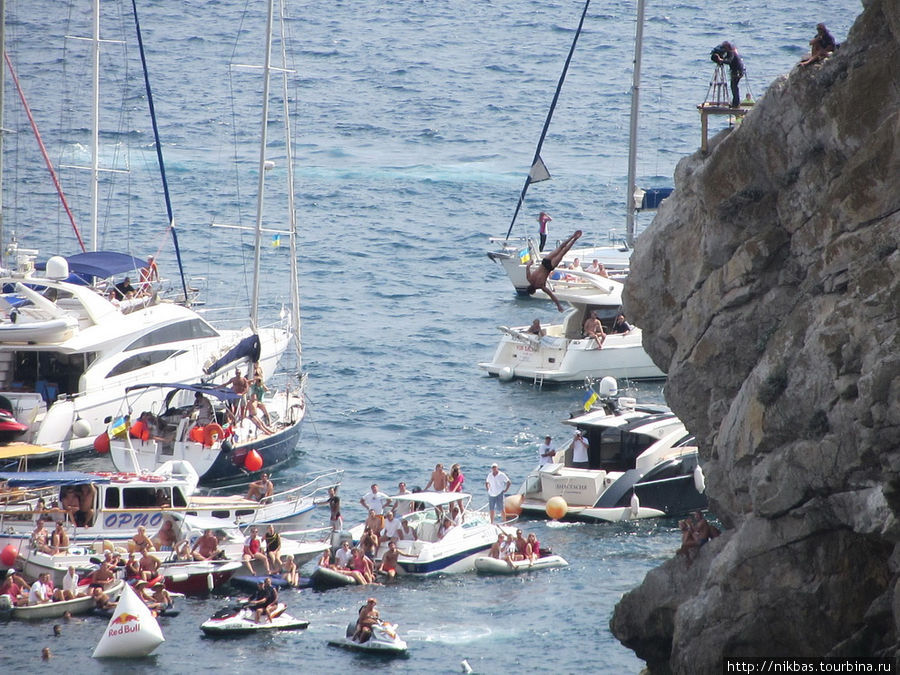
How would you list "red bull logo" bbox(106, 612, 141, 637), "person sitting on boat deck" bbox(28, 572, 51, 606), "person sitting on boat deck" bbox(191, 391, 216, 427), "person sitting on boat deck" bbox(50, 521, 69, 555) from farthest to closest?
"person sitting on boat deck" bbox(191, 391, 216, 427)
"person sitting on boat deck" bbox(50, 521, 69, 555)
"person sitting on boat deck" bbox(28, 572, 51, 606)
"red bull logo" bbox(106, 612, 141, 637)

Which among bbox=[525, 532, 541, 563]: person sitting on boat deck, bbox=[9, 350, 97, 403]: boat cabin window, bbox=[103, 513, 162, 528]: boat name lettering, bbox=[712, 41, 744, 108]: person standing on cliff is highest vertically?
bbox=[712, 41, 744, 108]: person standing on cliff

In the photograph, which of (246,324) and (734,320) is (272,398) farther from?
(734,320)

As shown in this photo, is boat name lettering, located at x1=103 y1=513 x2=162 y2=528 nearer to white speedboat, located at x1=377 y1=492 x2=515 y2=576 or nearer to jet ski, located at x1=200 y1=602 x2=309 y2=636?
jet ski, located at x1=200 y1=602 x2=309 y2=636

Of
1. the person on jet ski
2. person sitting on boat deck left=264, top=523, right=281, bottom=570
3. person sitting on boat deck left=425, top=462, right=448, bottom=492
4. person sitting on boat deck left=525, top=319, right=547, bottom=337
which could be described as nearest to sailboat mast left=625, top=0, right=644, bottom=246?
person sitting on boat deck left=525, top=319, right=547, bottom=337

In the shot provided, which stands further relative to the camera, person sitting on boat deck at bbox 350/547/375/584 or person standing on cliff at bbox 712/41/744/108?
person sitting on boat deck at bbox 350/547/375/584

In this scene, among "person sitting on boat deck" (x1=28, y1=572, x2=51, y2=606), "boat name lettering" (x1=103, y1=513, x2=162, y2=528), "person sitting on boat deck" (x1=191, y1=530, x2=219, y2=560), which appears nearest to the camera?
"person sitting on boat deck" (x1=28, y1=572, x2=51, y2=606)

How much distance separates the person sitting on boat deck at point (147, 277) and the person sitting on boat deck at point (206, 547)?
14404 millimetres

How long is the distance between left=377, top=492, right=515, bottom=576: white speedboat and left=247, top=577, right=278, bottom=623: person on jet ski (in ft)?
13.0

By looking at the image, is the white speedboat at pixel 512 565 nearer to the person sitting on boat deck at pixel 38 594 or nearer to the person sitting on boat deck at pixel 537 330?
the person sitting on boat deck at pixel 38 594

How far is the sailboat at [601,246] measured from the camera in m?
52.8

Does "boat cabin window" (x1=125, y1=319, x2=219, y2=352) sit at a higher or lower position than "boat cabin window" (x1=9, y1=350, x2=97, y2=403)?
higher

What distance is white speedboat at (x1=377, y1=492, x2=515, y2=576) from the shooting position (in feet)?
109

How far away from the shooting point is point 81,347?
1618 inches

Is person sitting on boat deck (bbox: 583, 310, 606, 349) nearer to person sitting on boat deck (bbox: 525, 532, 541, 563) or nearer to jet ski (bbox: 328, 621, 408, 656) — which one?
person sitting on boat deck (bbox: 525, 532, 541, 563)
